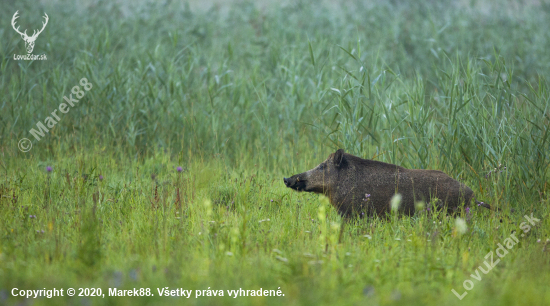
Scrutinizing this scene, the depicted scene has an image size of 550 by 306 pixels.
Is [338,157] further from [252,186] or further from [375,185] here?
[252,186]

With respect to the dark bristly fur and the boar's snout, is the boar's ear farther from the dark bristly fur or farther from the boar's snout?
the boar's snout

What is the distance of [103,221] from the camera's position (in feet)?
13.5

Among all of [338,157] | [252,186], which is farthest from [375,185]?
[252,186]

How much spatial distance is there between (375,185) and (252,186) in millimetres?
1490

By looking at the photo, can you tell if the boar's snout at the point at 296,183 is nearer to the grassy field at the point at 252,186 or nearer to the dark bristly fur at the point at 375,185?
the dark bristly fur at the point at 375,185

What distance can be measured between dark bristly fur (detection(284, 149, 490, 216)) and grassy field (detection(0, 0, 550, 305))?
183mm

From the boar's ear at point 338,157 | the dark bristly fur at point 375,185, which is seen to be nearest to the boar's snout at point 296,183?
the dark bristly fur at point 375,185

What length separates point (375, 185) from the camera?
4.60 metres

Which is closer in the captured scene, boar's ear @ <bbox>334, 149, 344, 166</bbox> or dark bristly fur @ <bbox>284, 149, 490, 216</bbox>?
dark bristly fur @ <bbox>284, 149, 490, 216</bbox>

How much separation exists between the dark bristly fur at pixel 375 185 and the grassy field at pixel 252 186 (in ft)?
0.60

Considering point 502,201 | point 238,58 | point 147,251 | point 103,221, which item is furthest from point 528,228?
point 238,58

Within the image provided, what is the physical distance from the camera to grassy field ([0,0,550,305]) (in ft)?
9.42

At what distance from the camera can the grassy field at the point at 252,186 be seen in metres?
2.87

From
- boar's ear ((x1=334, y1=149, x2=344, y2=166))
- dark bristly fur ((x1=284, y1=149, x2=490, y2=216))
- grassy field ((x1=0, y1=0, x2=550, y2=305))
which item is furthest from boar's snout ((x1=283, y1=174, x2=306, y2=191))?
boar's ear ((x1=334, y1=149, x2=344, y2=166))
